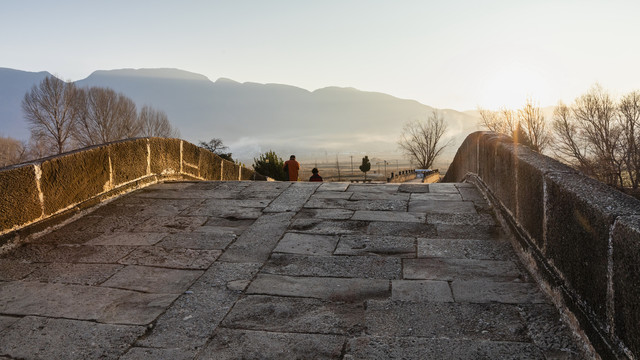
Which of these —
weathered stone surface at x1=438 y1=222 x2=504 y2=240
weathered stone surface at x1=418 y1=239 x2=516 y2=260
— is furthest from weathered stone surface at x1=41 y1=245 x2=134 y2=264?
weathered stone surface at x1=438 y1=222 x2=504 y2=240

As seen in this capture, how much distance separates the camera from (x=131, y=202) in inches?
194

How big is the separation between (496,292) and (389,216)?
1.76 metres

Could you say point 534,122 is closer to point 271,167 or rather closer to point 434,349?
point 271,167


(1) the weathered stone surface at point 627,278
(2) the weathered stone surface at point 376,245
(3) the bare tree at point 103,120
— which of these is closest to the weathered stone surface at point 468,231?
(2) the weathered stone surface at point 376,245

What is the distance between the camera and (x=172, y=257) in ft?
11.2

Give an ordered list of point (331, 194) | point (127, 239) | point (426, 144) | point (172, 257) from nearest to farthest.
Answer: point (172, 257)
point (127, 239)
point (331, 194)
point (426, 144)

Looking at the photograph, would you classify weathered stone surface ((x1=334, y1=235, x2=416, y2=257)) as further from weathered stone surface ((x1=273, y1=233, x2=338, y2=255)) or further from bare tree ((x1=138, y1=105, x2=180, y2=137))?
bare tree ((x1=138, y1=105, x2=180, y2=137))

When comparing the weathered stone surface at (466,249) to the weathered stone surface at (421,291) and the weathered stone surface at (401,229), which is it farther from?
the weathered stone surface at (421,291)

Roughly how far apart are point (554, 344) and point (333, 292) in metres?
1.18

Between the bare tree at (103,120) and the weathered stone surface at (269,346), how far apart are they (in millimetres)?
54393

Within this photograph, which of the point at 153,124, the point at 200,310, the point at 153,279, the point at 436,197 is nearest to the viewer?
the point at 200,310

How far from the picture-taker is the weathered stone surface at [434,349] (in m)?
2.10

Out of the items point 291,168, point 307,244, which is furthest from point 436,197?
point 291,168

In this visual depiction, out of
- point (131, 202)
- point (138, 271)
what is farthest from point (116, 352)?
point (131, 202)
